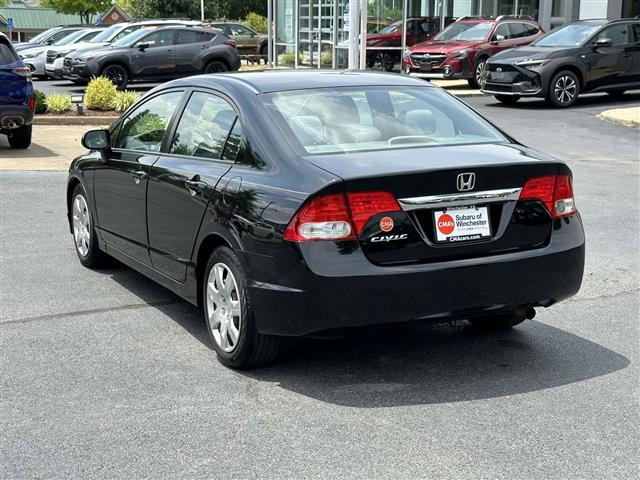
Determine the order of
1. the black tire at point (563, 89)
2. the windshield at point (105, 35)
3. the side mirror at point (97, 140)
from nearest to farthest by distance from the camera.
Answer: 1. the side mirror at point (97, 140)
2. the black tire at point (563, 89)
3. the windshield at point (105, 35)

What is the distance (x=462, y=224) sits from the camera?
4.95 metres

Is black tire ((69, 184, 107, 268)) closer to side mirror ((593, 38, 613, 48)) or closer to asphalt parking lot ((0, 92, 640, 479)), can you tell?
asphalt parking lot ((0, 92, 640, 479))

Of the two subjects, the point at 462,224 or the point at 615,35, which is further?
the point at 615,35

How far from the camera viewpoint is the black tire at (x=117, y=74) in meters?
25.7

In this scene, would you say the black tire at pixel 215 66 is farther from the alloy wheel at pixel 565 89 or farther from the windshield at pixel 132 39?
the alloy wheel at pixel 565 89

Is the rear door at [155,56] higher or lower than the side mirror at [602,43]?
lower

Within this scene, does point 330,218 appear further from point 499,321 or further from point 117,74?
point 117,74

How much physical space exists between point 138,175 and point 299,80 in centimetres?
133

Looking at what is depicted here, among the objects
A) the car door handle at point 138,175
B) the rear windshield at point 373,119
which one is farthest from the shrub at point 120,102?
the rear windshield at point 373,119

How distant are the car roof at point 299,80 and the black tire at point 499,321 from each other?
152 cm

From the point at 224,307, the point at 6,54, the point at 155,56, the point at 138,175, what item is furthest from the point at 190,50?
the point at 224,307

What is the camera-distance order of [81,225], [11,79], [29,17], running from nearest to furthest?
[81,225], [11,79], [29,17]

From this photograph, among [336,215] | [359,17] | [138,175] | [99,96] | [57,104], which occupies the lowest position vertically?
[57,104]

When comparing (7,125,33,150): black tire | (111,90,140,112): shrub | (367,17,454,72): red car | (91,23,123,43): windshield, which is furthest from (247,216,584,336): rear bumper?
(91,23,123,43): windshield
